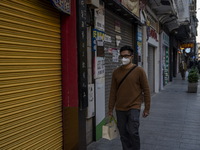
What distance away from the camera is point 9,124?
3160mm

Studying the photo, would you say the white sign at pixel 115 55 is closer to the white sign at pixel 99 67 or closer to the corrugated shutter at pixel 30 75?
the white sign at pixel 99 67

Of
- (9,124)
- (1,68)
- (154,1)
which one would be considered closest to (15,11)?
(1,68)

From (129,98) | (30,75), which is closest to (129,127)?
(129,98)

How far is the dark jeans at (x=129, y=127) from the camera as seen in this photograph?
152 inches

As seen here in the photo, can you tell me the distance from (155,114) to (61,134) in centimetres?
442

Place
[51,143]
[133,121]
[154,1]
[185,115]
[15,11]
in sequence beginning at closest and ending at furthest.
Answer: [15,11] < [133,121] < [51,143] < [185,115] < [154,1]

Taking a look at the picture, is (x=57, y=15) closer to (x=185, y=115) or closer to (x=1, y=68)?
(x=1, y=68)

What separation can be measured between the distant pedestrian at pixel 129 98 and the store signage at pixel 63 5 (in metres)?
1.14

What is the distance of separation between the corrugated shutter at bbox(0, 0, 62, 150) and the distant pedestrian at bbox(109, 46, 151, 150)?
108 centimetres

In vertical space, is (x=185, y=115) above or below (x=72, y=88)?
below

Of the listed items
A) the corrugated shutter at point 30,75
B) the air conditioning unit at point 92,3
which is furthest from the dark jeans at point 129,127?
the air conditioning unit at point 92,3

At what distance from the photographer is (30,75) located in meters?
3.58

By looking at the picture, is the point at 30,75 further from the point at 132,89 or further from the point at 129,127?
the point at 129,127

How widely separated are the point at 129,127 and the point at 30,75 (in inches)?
66.5
